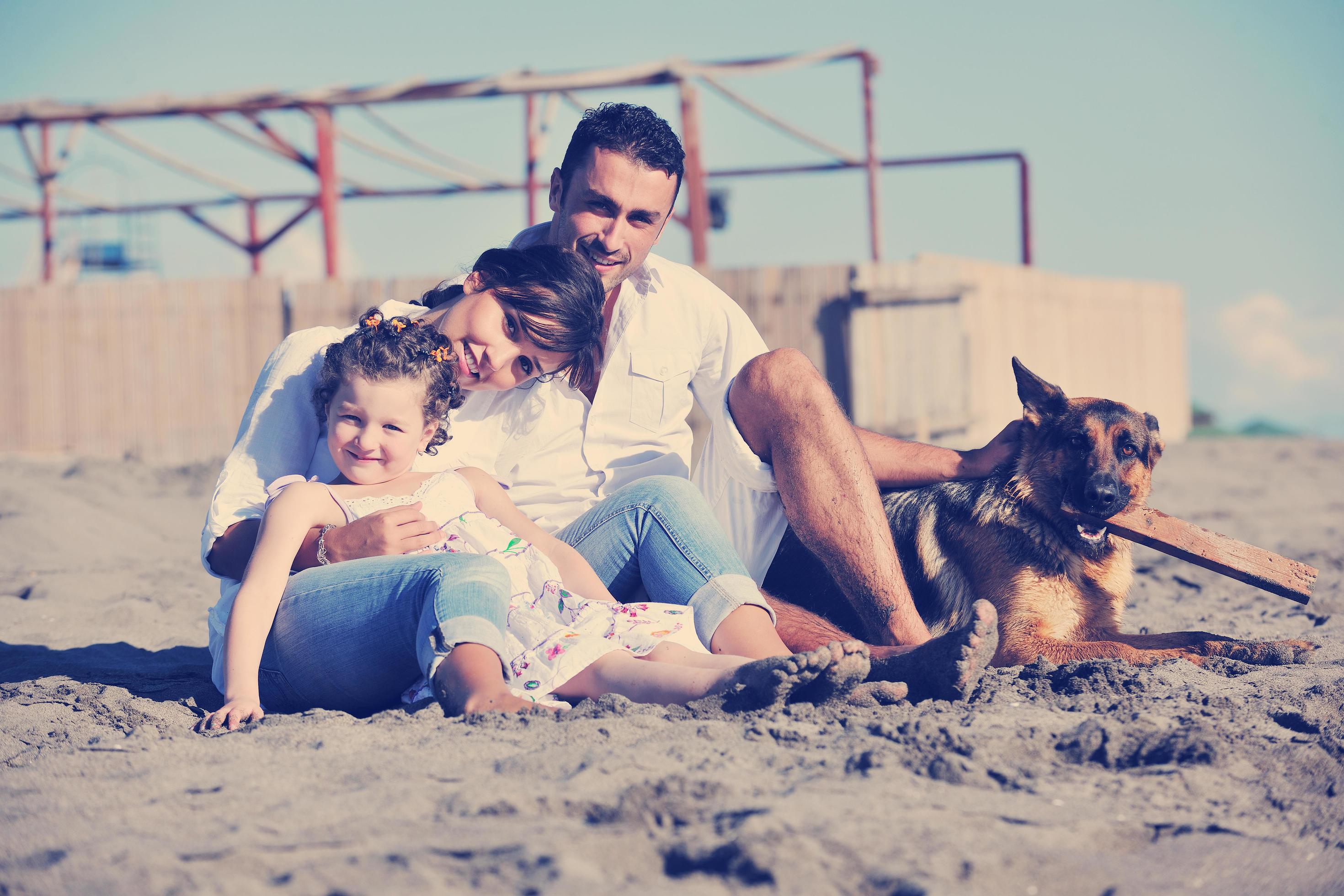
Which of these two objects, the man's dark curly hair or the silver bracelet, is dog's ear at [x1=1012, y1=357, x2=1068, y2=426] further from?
the silver bracelet

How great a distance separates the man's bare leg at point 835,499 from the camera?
306 centimetres

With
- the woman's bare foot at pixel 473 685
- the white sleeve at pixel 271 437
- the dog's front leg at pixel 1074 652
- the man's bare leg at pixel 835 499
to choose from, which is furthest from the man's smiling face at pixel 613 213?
the dog's front leg at pixel 1074 652

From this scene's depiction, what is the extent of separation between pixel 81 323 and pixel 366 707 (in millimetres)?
10138

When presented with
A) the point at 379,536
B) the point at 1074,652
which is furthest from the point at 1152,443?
the point at 379,536

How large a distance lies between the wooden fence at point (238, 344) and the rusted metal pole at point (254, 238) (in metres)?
2.64

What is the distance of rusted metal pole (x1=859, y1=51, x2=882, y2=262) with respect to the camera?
10.2 meters

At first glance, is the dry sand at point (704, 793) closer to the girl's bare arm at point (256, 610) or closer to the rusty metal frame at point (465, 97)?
the girl's bare arm at point (256, 610)

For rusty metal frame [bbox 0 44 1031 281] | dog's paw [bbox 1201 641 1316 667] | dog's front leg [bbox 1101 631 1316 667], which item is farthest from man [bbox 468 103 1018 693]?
rusty metal frame [bbox 0 44 1031 281]

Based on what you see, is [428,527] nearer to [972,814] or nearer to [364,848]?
[364,848]

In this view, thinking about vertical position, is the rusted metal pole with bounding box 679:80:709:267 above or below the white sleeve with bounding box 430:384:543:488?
above

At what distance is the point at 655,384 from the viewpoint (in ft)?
11.2

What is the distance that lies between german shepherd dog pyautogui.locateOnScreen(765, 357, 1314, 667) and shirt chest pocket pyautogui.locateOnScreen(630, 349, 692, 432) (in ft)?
1.96

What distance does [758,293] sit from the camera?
35.1 feet

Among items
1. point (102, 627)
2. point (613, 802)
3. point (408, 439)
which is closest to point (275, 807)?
point (613, 802)
